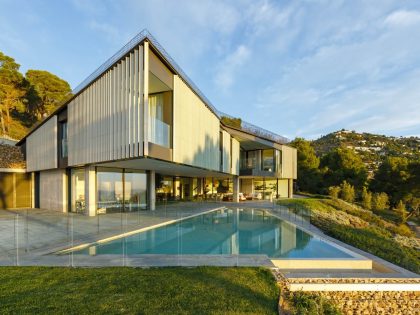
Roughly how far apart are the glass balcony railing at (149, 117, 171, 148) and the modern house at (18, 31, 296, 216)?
0.15 ft

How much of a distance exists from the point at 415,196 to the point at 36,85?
49827 millimetres

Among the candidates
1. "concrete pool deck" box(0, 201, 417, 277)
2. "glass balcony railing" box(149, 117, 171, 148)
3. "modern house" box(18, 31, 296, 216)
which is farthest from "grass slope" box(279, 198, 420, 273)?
"glass balcony railing" box(149, 117, 171, 148)

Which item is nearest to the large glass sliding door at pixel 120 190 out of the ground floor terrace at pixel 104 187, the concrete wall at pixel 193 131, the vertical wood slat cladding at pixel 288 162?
the ground floor terrace at pixel 104 187

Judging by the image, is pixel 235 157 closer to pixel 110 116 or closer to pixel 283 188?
pixel 283 188

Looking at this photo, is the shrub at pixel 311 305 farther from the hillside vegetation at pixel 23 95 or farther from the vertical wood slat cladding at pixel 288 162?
the hillside vegetation at pixel 23 95

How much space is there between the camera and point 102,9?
12.0 metres

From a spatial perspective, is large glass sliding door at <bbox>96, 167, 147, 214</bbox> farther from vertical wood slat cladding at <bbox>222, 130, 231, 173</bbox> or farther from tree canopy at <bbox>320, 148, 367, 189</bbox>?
tree canopy at <bbox>320, 148, 367, 189</bbox>

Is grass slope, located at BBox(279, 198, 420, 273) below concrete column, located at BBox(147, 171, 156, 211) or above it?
below

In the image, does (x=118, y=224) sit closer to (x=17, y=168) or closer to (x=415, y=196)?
(x=17, y=168)

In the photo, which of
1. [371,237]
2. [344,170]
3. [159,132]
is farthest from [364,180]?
[159,132]

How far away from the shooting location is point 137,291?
3.96 m

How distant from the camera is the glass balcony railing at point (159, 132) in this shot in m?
9.40

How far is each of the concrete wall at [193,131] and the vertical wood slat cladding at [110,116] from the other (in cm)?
208

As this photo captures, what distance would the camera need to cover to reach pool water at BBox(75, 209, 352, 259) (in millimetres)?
6863
